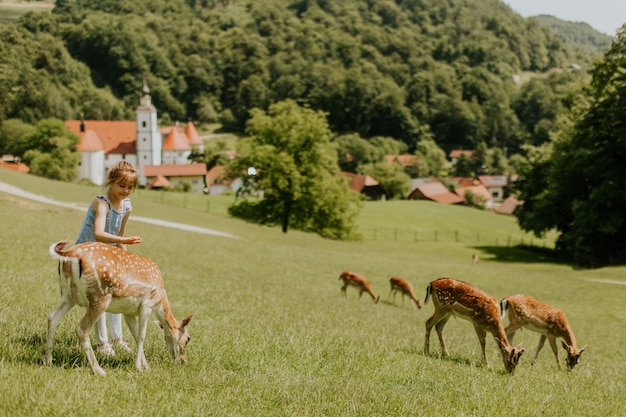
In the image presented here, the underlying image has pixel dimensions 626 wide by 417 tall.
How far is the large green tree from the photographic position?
38.5 m

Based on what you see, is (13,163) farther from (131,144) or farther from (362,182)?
(362,182)

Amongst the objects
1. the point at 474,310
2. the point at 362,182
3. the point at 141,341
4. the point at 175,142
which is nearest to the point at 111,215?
the point at 141,341

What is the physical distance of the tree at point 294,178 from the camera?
51500mm

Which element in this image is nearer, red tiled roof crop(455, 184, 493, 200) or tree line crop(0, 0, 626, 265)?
tree line crop(0, 0, 626, 265)

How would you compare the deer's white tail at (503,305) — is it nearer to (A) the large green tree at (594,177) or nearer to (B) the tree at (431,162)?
(A) the large green tree at (594,177)

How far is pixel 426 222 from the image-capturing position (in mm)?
74250

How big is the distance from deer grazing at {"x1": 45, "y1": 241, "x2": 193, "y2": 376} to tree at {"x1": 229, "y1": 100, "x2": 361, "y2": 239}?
44230 millimetres

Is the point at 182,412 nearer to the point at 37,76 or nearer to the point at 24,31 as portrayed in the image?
the point at 37,76

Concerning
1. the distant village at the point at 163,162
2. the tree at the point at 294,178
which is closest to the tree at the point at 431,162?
the distant village at the point at 163,162

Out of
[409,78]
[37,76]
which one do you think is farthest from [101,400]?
[409,78]

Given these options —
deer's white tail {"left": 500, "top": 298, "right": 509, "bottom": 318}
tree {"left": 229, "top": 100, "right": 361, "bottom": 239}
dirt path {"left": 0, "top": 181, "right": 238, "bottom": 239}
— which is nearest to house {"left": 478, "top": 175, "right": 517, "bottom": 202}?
tree {"left": 229, "top": 100, "right": 361, "bottom": 239}

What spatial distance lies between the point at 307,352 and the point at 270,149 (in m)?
44.7

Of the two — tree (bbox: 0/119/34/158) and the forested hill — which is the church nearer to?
tree (bbox: 0/119/34/158)

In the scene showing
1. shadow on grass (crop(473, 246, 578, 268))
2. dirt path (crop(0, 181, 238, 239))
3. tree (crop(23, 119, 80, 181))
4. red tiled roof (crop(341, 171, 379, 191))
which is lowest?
shadow on grass (crop(473, 246, 578, 268))
